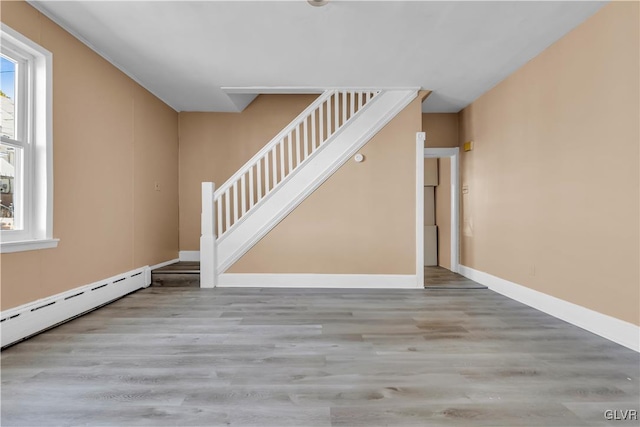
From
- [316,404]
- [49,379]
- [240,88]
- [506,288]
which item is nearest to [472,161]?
[506,288]

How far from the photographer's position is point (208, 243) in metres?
4.57

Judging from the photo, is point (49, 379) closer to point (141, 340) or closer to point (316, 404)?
point (141, 340)

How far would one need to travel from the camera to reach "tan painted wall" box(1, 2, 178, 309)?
9.02ft

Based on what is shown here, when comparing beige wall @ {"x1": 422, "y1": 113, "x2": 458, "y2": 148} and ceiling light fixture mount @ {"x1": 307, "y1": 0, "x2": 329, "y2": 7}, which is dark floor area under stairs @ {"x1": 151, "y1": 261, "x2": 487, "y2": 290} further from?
ceiling light fixture mount @ {"x1": 307, "y1": 0, "x2": 329, "y2": 7}

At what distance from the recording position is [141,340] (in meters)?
2.64

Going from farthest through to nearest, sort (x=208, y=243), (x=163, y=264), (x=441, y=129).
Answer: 1. (x=441, y=129)
2. (x=163, y=264)
3. (x=208, y=243)

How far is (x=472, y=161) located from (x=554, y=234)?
2115 mm

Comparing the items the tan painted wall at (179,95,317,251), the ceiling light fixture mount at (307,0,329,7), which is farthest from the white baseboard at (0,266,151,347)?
the ceiling light fixture mount at (307,0,329,7)

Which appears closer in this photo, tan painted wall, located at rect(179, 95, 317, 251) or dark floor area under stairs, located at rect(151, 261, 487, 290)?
dark floor area under stairs, located at rect(151, 261, 487, 290)

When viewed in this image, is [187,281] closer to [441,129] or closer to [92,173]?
[92,173]

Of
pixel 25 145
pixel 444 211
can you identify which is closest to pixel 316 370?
pixel 25 145

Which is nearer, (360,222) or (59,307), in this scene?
(59,307)

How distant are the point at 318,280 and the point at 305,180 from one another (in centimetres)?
147

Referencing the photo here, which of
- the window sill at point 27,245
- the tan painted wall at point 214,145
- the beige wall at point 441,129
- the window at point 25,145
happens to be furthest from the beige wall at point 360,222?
the window at point 25,145
